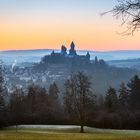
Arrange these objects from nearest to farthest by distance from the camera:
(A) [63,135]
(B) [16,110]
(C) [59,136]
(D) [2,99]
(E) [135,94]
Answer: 1. (C) [59,136]
2. (A) [63,135]
3. (D) [2,99]
4. (B) [16,110]
5. (E) [135,94]

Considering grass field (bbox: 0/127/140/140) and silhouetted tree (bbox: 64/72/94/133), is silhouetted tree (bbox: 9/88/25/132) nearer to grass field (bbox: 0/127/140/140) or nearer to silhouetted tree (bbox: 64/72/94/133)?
grass field (bbox: 0/127/140/140)

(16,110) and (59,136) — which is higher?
(16,110)

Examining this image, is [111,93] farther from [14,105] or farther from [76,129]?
[76,129]

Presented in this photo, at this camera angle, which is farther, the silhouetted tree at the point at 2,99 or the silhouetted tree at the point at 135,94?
the silhouetted tree at the point at 135,94

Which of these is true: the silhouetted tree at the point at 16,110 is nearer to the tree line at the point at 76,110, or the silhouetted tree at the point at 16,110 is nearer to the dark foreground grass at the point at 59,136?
the tree line at the point at 76,110

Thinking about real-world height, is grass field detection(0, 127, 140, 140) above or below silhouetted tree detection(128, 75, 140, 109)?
below

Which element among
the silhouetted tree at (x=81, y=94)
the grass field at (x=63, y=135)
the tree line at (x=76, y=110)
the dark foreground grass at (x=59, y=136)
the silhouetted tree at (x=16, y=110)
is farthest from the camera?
the silhouetted tree at (x=16, y=110)

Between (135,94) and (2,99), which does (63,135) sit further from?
(135,94)

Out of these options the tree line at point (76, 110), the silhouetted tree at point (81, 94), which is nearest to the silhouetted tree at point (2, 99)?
the tree line at point (76, 110)

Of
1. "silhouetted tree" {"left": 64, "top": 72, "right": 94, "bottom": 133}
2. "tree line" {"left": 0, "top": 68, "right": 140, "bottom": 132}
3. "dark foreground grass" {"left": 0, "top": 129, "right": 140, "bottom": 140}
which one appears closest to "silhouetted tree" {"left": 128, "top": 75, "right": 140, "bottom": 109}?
"tree line" {"left": 0, "top": 68, "right": 140, "bottom": 132}

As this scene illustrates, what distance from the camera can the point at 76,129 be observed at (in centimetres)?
7031

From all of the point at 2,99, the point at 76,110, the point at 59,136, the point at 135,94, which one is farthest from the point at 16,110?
the point at 59,136

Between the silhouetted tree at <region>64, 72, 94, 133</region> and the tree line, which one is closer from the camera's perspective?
the silhouetted tree at <region>64, 72, 94, 133</region>

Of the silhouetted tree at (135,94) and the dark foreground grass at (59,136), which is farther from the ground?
the silhouetted tree at (135,94)
